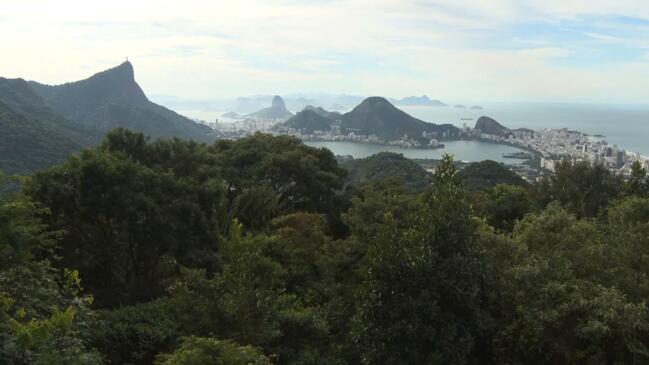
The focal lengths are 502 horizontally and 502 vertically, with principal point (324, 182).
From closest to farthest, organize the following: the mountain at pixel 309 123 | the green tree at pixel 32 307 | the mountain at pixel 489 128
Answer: the green tree at pixel 32 307 → the mountain at pixel 309 123 → the mountain at pixel 489 128

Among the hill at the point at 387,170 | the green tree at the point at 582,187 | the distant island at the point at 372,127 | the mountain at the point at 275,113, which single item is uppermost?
the mountain at the point at 275,113

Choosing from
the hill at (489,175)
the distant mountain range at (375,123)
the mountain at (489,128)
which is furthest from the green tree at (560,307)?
the mountain at (489,128)

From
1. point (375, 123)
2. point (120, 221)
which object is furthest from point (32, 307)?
point (375, 123)

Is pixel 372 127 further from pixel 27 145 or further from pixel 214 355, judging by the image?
pixel 214 355

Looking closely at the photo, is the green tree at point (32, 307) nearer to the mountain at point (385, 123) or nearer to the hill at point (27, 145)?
the hill at point (27, 145)

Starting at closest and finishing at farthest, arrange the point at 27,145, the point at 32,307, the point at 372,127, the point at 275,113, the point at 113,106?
1. the point at 32,307
2. the point at 27,145
3. the point at 113,106
4. the point at 372,127
5. the point at 275,113

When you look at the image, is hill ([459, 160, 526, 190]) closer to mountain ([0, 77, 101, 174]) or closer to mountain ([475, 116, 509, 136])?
mountain ([0, 77, 101, 174])

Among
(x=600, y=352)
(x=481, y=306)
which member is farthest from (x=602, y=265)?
(x=481, y=306)

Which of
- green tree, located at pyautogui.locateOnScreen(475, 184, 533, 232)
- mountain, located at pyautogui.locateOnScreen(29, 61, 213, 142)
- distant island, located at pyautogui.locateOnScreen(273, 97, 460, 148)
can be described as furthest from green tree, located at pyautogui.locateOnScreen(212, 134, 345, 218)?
distant island, located at pyautogui.locateOnScreen(273, 97, 460, 148)

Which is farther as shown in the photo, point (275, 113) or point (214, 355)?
point (275, 113)
